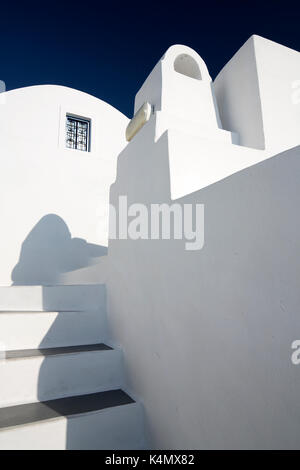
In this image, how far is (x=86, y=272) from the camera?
422 cm

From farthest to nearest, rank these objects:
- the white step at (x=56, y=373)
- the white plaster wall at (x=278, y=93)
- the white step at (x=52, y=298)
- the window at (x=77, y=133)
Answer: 1. the window at (x=77, y=133)
2. the white plaster wall at (x=278, y=93)
3. the white step at (x=52, y=298)
4. the white step at (x=56, y=373)

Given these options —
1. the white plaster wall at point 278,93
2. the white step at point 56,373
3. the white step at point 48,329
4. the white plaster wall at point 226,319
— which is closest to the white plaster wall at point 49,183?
the white step at point 48,329

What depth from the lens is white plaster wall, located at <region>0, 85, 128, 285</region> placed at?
209 inches

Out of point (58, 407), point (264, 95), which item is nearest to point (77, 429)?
point (58, 407)

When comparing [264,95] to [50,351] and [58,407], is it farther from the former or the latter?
[58,407]

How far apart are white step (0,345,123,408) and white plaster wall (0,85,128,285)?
285 centimetres

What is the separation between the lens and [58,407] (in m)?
2.12

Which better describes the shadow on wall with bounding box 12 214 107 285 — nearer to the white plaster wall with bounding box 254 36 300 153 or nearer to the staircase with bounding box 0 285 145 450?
the staircase with bounding box 0 285 145 450

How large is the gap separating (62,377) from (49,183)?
4366 millimetres

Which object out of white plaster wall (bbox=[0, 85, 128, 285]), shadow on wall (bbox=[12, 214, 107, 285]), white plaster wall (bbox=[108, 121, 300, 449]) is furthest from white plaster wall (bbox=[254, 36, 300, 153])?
white plaster wall (bbox=[0, 85, 128, 285])

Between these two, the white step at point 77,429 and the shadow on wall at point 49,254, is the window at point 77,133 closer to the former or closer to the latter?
the shadow on wall at point 49,254

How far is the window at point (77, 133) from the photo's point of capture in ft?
21.1

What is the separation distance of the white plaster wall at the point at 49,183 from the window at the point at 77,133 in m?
0.18
